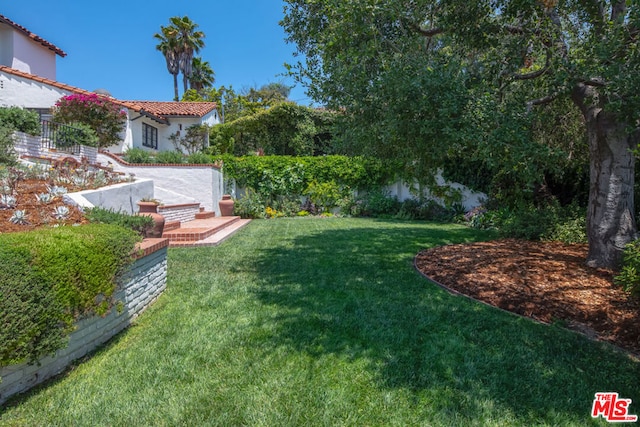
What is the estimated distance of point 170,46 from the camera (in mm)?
29641

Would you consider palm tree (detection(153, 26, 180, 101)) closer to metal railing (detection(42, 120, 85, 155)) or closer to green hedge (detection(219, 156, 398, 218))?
green hedge (detection(219, 156, 398, 218))

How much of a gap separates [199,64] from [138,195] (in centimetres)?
2662

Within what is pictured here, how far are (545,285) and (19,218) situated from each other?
24.4 feet

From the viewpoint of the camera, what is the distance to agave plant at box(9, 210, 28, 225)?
469cm

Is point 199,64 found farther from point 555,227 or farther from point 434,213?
point 555,227

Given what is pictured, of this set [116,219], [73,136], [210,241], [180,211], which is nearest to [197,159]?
[180,211]

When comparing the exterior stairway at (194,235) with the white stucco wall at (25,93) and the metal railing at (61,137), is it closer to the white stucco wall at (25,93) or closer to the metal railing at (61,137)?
the metal railing at (61,137)

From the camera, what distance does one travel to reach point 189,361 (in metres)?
3.04

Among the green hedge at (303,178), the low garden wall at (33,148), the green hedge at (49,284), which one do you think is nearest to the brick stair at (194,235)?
the low garden wall at (33,148)

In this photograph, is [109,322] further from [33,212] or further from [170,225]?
[170,225]

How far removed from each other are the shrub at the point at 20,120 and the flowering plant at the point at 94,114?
3.23m

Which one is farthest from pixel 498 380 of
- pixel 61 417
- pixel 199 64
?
pixel 199 64

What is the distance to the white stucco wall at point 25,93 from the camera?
46.0ft

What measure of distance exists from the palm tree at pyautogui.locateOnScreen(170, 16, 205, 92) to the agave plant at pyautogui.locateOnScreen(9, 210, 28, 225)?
28.0 metres
